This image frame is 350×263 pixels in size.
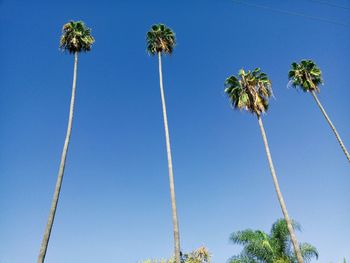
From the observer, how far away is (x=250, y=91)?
3197 centimetres

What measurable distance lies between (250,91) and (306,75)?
31.3 feet

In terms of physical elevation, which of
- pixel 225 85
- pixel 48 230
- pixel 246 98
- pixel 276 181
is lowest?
pixel 48 230

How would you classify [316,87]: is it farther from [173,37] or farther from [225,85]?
[173,37]

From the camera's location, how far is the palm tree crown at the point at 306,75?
37.5 meters

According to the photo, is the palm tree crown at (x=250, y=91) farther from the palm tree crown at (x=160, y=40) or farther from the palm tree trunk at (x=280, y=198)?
the palm tree crown at (x=160, y=40)

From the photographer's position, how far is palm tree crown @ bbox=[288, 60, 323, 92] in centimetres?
3753

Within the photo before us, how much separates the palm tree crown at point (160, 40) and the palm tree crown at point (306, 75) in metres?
13.3

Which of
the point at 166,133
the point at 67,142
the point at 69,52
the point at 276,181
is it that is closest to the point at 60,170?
the point at 67,142

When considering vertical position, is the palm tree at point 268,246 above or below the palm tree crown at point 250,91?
below

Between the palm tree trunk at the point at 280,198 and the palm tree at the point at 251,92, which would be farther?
the palm tree at the point at 251,92

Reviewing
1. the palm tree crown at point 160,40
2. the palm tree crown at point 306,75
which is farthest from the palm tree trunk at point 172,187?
the palm tree crown at point 306,75

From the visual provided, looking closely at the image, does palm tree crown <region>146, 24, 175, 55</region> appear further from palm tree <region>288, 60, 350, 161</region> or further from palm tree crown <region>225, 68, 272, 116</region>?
palm tree <region>288, 60, 350, 161</region>

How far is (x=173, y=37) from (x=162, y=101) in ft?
27.6

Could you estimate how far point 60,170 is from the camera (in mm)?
24922
